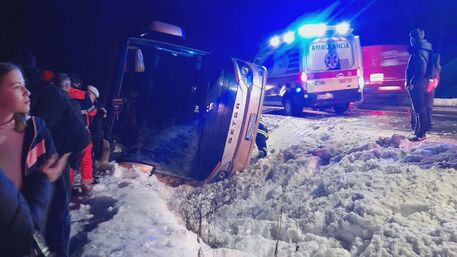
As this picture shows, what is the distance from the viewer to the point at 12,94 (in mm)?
1665

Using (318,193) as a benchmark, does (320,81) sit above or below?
above

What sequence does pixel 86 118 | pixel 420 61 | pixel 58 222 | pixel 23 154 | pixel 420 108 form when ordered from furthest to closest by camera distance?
pixel 420 108
pixel 420 61
pixel 86 118
pixel 58 222
pixel 23 154

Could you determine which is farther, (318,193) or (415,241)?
(318,193)

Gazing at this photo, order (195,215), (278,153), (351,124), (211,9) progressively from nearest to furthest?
1. (195,215)
2. (278,153)
3. (351,124)
4. (211,9)

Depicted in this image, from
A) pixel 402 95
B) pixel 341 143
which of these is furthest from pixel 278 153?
pixel 402 95

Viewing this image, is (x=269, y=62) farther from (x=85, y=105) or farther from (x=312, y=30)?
(x=85, y=105)

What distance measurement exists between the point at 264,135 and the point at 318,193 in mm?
2613

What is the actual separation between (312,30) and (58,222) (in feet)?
29.7

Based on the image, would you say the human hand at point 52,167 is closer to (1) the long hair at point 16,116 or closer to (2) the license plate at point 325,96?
(1) the long hair at point 16,116

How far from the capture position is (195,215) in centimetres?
429

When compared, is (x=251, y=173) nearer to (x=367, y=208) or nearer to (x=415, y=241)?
(x=367, y=208)

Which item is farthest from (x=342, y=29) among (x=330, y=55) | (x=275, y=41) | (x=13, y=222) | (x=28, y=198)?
(x=13, y=222)

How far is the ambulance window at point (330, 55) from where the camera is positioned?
9.93m

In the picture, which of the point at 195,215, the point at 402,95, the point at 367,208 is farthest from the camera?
the point at 402,95
